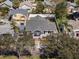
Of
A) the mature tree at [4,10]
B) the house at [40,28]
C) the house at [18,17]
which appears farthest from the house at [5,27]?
the mature tree at [4,10]

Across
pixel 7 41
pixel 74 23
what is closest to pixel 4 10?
pixel 74 23

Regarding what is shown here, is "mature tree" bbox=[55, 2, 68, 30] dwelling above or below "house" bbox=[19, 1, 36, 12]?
above

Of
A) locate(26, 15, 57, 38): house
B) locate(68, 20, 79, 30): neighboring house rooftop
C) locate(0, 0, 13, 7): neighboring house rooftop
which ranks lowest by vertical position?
locate(0, 0, 13, 7): neighboring house rooftop

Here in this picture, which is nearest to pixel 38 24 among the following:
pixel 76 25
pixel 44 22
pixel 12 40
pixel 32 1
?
pixel 44 22

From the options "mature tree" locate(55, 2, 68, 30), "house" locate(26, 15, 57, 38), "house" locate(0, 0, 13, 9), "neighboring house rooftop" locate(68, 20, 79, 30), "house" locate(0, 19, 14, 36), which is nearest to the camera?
"house" locate(0, 19, 14, 36)

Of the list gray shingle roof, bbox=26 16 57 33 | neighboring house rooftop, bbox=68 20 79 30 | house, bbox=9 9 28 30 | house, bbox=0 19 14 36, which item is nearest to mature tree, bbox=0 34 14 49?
house, bbox=0 19 14 36

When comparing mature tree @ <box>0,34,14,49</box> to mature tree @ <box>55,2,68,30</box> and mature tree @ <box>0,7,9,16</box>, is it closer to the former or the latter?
mature tree @ <box>55,2,68,30</box>

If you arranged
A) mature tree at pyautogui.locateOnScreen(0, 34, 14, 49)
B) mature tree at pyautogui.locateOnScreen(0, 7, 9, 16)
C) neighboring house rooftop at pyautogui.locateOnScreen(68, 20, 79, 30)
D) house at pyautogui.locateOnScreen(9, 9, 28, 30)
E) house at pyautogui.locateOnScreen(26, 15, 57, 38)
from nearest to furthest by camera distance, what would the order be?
mature tree at pyautogui.locateOnScreen(0, 34, 14, 49)
house at pyautogui.locateOnScreen(26, 15, 57, 38)
neighboring house rooftop at pyautogui.locateOnScreen(68, 20, 79, 30)
house at pyautogui.locateOnScreen(9, 9, 28, 30)
mature tree at pyautogui.locateOnScreen(0, 7, 9, 16)

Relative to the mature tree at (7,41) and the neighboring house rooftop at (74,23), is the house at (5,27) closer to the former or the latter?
the mature tree at (7,41)
